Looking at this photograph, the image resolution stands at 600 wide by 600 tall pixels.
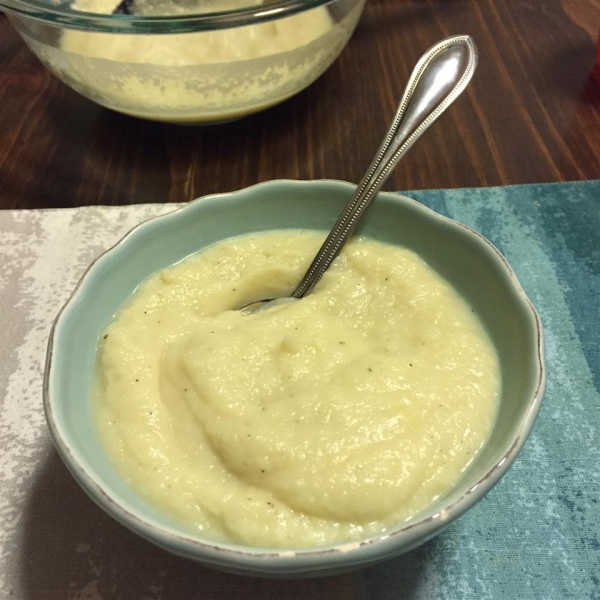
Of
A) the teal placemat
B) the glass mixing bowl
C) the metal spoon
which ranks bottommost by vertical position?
the teal placemat

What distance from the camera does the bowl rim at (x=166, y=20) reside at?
1027mm

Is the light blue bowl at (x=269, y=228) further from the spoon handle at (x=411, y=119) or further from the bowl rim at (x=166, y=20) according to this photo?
the bowl rim at (x=166, y=20)

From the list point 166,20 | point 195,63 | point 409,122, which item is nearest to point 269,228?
point 409,122

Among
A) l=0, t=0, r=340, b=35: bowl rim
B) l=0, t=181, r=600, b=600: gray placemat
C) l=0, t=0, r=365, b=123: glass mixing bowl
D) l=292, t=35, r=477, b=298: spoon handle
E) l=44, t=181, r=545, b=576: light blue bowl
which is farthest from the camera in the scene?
l=0, t=0, r=365, b=123: glass mixing bowl

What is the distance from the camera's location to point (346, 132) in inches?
55.3

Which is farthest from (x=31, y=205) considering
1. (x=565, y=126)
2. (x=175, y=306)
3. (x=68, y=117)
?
(x=565, y=126)

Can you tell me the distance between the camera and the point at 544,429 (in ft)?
2.72

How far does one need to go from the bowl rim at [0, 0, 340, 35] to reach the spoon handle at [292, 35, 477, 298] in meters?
0.28

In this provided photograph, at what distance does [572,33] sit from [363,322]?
1.39m

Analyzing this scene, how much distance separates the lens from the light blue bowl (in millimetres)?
521

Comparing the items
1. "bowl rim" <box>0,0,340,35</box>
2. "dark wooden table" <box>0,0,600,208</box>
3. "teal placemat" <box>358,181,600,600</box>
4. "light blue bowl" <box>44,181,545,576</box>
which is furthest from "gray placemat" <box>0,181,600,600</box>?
"bowl rim" <box>0,0,340,35</box>

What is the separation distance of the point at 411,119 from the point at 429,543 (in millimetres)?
649

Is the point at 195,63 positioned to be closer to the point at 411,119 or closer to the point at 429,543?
the point at 411,119

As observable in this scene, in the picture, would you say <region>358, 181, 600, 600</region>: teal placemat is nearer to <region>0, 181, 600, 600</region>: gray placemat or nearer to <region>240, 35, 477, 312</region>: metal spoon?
<region>0, 181, 600, 600</region>: gray placemat
